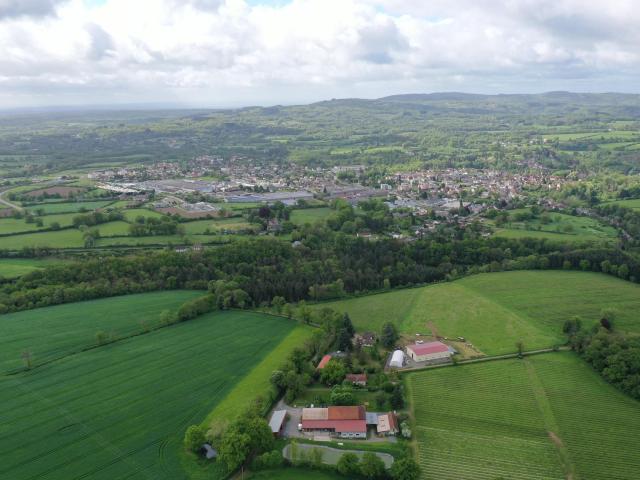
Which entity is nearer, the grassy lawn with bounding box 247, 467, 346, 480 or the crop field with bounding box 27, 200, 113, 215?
the grassy lawn with bounding box 247, 467, 346, 480

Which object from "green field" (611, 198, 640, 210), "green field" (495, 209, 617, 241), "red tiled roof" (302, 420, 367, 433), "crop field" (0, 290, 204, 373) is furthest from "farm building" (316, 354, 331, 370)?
"green field" (611, 198, 640, 210)

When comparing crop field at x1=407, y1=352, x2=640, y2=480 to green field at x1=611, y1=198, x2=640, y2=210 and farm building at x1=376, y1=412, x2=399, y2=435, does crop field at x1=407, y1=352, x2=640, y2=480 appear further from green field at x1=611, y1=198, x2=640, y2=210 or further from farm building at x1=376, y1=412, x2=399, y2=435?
green field at x1=611, y1=198, x2=640, y2=210

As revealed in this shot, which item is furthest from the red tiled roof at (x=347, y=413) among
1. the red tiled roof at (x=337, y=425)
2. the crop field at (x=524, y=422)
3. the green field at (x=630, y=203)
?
the green field at (x=630, y=203)

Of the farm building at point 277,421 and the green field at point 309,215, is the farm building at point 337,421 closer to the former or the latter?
the farm building at point 277,421

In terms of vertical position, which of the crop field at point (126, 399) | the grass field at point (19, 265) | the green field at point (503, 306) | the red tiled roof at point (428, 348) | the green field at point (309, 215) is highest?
the grass field at point (19, 265)

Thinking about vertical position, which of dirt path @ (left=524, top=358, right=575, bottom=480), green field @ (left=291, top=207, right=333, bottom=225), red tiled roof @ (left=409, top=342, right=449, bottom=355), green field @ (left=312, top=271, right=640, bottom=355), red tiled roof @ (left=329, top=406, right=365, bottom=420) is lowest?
green field @ (left=312, top=271, right=640, bottom=355)

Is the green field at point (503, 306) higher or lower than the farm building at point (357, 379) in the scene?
lower
